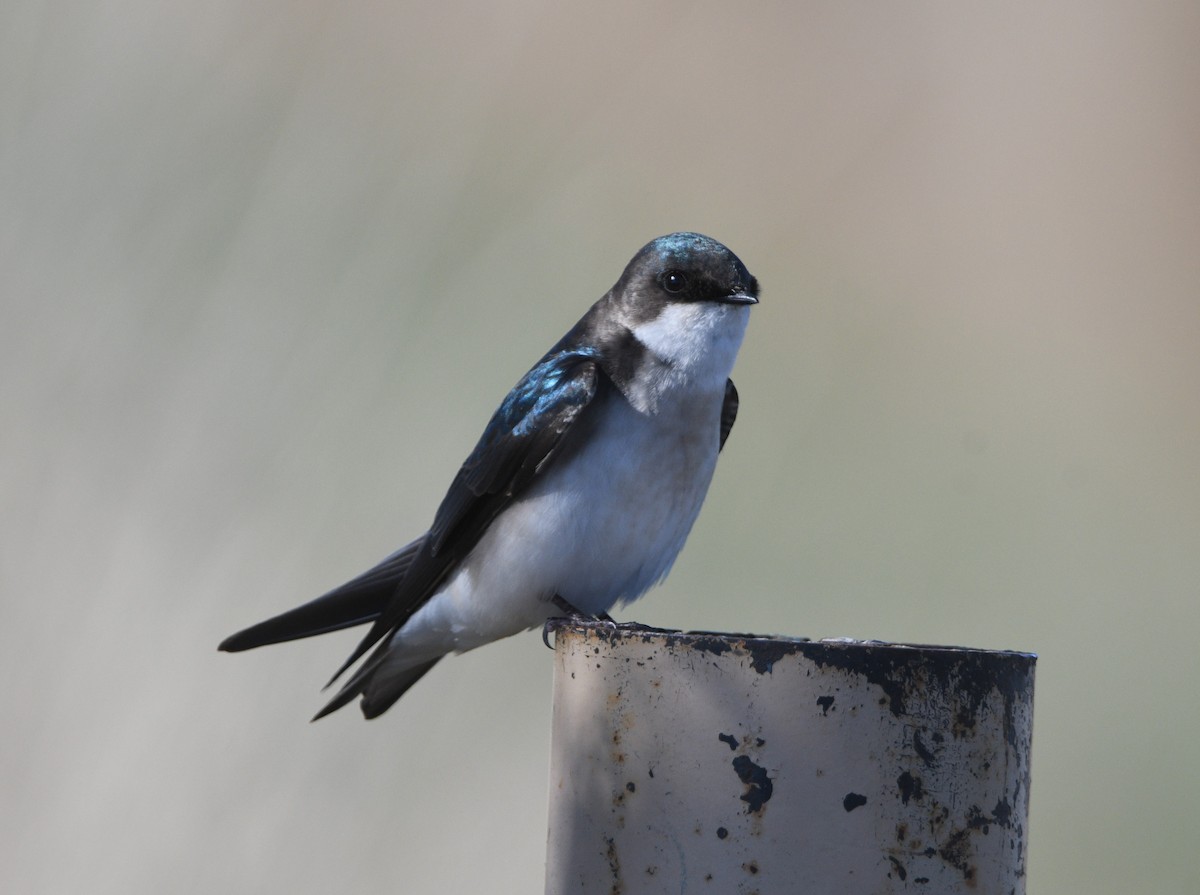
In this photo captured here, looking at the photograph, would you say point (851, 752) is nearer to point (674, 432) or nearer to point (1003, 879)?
point (1003, 879)

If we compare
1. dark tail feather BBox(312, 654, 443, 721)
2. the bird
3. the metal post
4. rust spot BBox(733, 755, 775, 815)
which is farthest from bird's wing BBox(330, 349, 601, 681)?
rust spot BBox(733, 755, 775, 815)

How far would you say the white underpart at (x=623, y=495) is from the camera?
2.41 m

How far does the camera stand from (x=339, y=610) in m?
2.74

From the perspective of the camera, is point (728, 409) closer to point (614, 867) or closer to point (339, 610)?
point (339, 610)

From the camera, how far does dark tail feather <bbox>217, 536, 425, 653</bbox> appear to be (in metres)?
2.60

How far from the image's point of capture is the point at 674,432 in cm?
245

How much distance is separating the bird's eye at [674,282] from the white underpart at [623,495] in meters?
0.04

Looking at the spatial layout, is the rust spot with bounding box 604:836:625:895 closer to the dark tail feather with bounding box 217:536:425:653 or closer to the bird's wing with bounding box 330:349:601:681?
the bird's wing with bounding box 330:349:601:681

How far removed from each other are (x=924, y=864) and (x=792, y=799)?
0.15m

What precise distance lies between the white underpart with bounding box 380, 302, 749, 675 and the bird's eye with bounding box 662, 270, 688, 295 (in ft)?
0.15

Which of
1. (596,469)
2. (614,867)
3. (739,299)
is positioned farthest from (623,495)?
(614,867)

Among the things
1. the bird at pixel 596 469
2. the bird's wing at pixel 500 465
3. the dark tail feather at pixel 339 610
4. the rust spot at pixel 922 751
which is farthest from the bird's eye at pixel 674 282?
the rust spot at pixel 922 751

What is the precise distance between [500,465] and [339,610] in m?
0.52

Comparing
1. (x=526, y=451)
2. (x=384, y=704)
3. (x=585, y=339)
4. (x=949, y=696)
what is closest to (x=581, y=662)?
(x=949, y=696)
